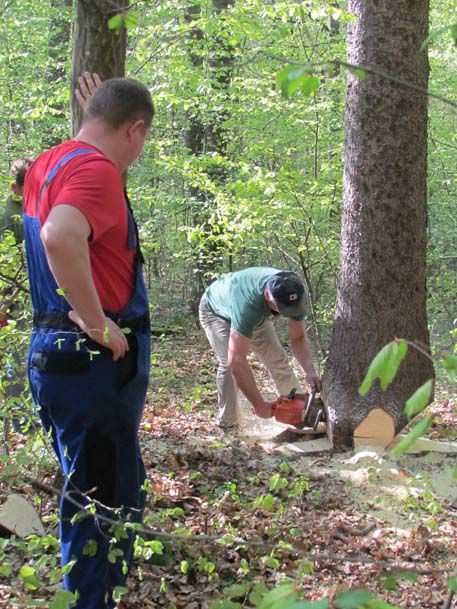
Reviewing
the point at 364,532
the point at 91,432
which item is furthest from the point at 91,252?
the point at 364,532

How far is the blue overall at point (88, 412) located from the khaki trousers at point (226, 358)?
131 inches

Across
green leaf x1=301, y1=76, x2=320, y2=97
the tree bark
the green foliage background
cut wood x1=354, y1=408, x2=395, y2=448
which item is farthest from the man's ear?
the tree bark

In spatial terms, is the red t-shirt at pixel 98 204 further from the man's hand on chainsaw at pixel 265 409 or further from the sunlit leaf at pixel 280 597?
the man's hand on chainsaw at pixel 265 409

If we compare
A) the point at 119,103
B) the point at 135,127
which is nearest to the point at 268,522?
the point at 135,127

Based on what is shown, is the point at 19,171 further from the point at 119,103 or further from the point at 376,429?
the point at 376,429

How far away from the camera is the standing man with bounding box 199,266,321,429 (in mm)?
4836

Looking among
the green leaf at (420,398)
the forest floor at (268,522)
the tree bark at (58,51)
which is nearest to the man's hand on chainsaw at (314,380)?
the forest floor at (268,522)

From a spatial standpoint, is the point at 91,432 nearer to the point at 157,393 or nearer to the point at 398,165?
the point at 398,165

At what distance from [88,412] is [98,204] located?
859mm

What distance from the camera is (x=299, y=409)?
516 cm

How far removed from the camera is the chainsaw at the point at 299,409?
16.8 feet

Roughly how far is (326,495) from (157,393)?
344cm

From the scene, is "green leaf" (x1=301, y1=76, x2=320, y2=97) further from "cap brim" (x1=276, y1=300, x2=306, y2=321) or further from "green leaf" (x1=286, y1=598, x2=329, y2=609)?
"cap brim" (x1=276, y1=300, x2=306, y2=321)

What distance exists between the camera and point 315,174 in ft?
26.9
